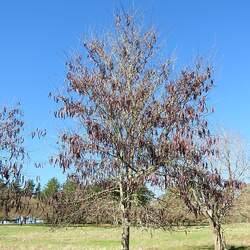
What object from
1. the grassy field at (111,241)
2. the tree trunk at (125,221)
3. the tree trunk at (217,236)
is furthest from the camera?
the grassy field at (111,241)

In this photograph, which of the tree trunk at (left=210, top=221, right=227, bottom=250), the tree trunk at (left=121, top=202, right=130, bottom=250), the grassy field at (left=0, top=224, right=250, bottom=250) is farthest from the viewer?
the grassy field at (left=0, top=224, right=250, bottom=250)

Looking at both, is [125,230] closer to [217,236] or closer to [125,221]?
[125,221]

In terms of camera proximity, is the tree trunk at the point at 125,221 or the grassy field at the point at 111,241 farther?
the grassy field at the point at 111,241

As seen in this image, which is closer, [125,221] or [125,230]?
[125,221]

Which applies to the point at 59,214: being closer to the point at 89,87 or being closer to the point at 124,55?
the point at 89,87

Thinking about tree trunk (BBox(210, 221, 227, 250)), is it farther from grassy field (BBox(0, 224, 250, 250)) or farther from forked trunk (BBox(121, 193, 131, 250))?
forked trunk (BBox(121, 193, 131, 250))

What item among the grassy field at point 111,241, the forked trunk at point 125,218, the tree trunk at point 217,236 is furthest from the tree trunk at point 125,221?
the tree trunk at point 217,236

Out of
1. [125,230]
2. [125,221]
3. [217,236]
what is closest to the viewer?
[125,221]

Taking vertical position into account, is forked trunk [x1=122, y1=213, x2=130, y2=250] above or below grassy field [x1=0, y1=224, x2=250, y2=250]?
below

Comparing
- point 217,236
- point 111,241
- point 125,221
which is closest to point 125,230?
point 125,221

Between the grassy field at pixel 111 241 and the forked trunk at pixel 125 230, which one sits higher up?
the grassy field at pixel 111 241

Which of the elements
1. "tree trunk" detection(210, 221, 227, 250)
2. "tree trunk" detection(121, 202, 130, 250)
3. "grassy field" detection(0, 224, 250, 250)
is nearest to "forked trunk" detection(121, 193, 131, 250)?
"tree trunk" detection(121, 202, 130, 250)

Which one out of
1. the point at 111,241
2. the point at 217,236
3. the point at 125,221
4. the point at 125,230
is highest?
the point at 111,241

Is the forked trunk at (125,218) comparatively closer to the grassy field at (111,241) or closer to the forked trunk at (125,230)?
→ the forked trunk at (125,230)
